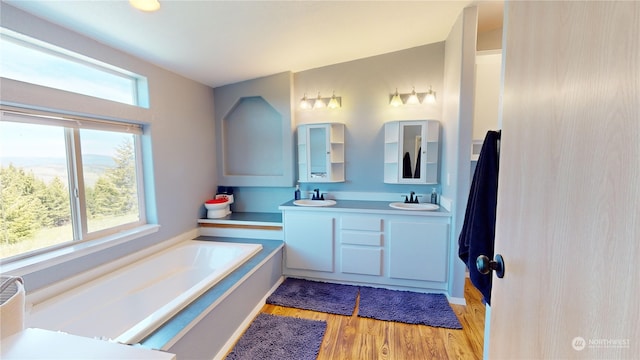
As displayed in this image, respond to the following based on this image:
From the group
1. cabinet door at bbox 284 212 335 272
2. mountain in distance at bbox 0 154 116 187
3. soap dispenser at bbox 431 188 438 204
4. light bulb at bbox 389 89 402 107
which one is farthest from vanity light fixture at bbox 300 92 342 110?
mountain in distance at bbox 0 154 116 187

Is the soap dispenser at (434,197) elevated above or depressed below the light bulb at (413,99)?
below

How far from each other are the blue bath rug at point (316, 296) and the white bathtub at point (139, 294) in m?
0.52

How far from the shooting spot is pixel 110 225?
88.0 inches

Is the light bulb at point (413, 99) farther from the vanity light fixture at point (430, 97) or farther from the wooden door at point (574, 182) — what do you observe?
the wooden door at point (574, 182)

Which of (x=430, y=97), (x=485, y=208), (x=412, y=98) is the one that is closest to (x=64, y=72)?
(x=485, y=208)

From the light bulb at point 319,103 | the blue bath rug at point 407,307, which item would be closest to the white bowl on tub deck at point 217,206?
the light bulb at point 319,103

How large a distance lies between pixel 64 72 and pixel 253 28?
4.54 ft

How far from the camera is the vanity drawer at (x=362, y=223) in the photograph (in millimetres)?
2654

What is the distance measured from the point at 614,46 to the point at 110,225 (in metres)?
3.00

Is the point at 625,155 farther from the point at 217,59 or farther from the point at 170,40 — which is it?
the point at 217,59

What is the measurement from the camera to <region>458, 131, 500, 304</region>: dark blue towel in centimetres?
128

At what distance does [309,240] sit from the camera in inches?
112

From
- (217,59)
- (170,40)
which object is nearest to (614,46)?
(170,40)

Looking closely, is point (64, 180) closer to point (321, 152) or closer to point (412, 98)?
point (321, 152)
